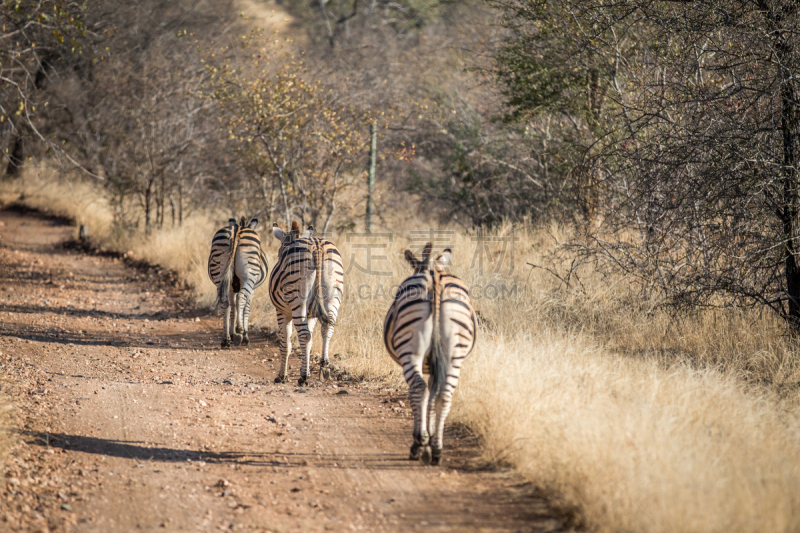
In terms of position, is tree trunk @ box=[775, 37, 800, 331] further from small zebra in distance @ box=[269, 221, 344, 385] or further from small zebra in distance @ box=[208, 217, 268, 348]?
small zebra in distance @ box=[208, 217, 268, 348]

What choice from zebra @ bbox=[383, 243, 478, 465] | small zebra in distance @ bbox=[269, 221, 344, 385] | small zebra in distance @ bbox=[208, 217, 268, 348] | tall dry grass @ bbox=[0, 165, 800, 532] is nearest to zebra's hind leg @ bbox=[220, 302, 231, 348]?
small zebra in distance @ bbox=[208, 217, 268, 348]

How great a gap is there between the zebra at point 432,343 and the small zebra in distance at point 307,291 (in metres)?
1.96

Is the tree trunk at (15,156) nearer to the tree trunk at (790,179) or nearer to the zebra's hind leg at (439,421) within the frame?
the zebra's hind leg at (439,421)

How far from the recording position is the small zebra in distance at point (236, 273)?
8219 mm

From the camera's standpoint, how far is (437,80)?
18250mm

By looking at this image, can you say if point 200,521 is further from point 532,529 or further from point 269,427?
point 532,529

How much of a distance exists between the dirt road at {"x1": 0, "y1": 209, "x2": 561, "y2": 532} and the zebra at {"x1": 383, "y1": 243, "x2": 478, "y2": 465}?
39cm

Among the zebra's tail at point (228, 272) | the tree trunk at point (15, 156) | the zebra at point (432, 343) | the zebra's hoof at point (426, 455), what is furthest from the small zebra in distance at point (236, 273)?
the tree trunk at point (15, 156)

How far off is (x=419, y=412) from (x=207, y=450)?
1.70 metres

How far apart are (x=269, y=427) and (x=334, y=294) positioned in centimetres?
178

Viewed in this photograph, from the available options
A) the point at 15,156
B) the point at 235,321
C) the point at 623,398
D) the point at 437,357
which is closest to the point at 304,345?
the point at 235,321

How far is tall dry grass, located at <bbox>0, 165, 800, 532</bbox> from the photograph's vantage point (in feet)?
11.5

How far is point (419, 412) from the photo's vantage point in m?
4.54

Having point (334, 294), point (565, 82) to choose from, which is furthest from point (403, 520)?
point (565, 82)
